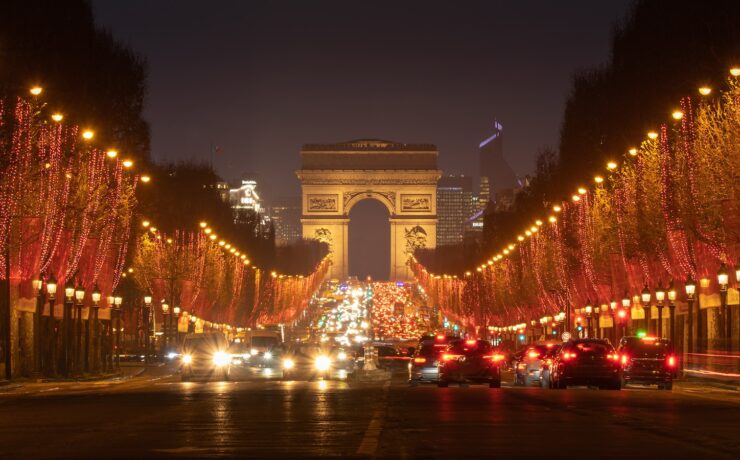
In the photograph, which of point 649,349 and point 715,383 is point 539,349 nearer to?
point 715,383

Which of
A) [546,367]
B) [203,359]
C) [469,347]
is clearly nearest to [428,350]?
[546,367]

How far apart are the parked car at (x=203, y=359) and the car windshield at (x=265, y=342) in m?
10.1

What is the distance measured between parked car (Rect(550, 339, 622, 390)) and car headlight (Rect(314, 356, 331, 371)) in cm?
1742

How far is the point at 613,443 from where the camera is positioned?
17750mm

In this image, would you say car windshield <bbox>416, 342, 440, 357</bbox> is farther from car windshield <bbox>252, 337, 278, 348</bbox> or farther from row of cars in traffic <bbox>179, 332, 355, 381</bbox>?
car windshield <bbox>252, 337, 278, 348</bbox>

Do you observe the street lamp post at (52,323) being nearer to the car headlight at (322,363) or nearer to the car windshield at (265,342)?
the car headlight at (322,363)

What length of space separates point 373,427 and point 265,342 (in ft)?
147

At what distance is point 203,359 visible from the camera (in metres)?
53.2

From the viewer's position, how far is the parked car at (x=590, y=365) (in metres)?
37.9

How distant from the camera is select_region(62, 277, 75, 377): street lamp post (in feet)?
179

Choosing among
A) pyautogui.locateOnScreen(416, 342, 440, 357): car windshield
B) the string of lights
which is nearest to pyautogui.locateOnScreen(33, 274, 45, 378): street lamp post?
pyautogui.locateOnScreen(416, 342, 440, 357): car windshield

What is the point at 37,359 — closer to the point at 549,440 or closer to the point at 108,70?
the point at 108,70

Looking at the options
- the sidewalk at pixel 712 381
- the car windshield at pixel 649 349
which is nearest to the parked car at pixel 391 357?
the sidewalk at pixel 712 381

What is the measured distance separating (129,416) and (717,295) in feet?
110
